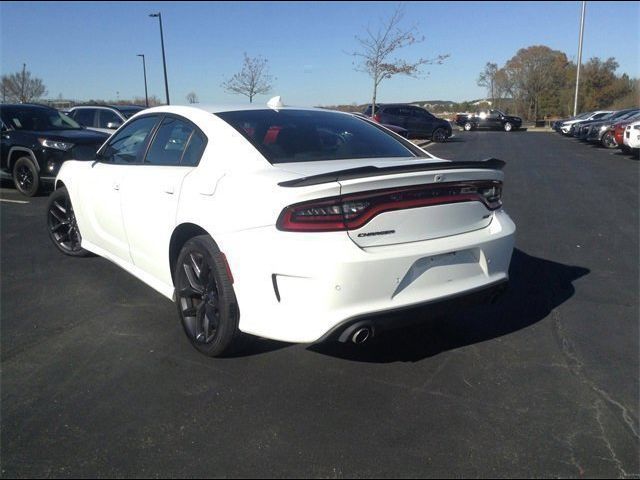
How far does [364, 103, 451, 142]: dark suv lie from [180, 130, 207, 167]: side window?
23.4 meters

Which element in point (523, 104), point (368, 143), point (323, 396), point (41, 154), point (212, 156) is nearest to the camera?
point (323, 396)

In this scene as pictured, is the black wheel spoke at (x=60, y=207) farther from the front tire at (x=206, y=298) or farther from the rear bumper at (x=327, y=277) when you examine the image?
the rear bumper at (x=327, y=277)

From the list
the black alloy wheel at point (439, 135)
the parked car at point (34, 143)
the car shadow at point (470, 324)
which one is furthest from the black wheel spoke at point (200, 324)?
the black alloy wheel at point (439, 135)

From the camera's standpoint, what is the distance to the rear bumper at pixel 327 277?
2816mm

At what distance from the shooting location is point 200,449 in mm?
2590

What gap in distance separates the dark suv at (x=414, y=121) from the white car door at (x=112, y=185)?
2256 centimetres

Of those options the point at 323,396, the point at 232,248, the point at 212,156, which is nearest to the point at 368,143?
the point at 212,156

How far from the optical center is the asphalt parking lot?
2.52 meters

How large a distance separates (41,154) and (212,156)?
719 cm

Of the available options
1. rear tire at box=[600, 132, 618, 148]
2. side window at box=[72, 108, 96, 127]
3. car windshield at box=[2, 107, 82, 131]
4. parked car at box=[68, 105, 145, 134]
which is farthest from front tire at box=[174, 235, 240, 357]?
rear tire at box=[600, 132, 618, 148]

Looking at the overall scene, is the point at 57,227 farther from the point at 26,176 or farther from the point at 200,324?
the point at 26,176

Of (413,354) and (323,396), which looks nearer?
(323,396)

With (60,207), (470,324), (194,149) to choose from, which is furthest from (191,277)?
(60,207)

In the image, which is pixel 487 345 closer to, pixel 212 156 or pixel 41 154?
pixel 212 156
